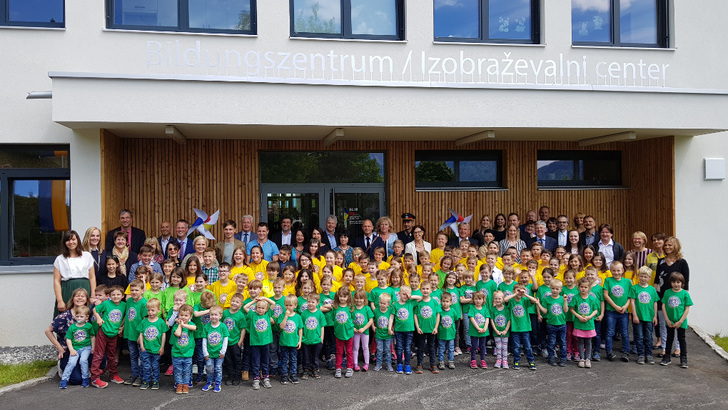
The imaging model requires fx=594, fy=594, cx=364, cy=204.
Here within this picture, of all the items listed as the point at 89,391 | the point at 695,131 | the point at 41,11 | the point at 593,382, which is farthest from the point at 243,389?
the point at 695,131

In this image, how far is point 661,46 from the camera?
11.3 meters

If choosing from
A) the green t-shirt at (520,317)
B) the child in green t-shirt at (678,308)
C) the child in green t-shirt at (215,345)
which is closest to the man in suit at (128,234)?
the child in green t-shirt at (215,345)

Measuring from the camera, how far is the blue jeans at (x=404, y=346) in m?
7.61

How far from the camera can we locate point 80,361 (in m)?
7.06

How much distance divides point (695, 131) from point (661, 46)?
80.0 inches


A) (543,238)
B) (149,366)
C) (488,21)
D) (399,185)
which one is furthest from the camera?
(399,185)

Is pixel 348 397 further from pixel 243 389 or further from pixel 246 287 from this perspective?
pixel 246 287

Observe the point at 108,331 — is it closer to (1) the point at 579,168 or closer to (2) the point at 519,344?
(2) the point at 519,344

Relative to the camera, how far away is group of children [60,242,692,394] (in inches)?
276

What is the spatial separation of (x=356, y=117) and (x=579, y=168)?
5676 mm

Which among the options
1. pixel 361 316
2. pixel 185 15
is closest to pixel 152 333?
pixel 361 316

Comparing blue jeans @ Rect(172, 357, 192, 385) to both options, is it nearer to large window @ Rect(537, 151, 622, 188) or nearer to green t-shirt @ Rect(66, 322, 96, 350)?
green t-shirt @ Rect(66, 322, 96, 350)

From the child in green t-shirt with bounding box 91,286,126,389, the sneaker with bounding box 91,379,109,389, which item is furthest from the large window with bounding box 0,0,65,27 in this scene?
the sneaker with bounding box 91,379,109,389

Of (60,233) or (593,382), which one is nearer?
(593,382)
